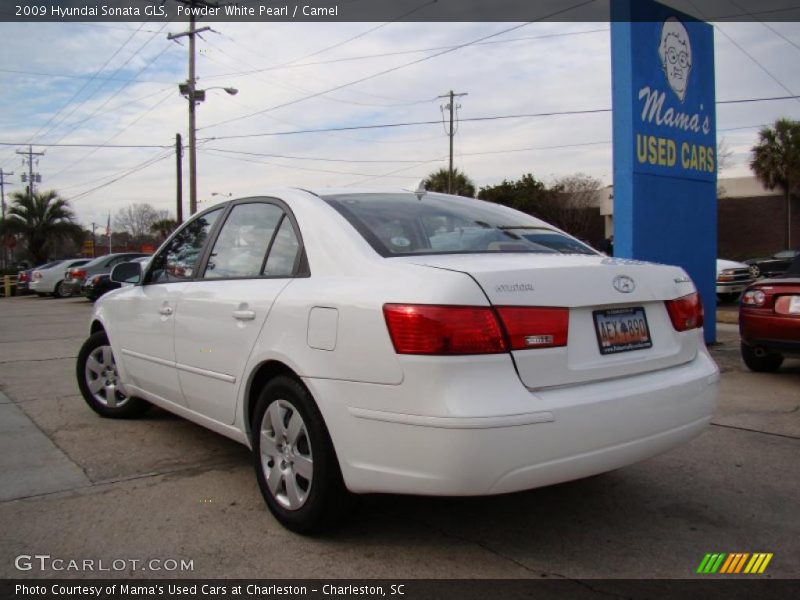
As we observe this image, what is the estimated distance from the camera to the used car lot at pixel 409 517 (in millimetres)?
2842

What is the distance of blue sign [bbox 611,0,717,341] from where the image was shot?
26.4 ft

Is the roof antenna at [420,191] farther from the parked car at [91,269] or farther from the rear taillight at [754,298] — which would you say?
the parked car at [91,269]

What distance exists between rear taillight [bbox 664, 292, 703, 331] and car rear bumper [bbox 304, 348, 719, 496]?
39 cm

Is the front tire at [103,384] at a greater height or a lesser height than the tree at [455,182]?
lesser

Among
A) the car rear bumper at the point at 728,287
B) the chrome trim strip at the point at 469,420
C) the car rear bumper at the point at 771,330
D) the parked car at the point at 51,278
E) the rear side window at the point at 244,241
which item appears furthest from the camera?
the parked car at the point at 51,278

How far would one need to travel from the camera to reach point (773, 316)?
6.33m

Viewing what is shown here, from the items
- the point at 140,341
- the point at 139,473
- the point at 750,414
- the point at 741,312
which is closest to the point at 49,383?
the point at 140,341

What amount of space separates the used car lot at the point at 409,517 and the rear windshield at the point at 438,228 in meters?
1.29

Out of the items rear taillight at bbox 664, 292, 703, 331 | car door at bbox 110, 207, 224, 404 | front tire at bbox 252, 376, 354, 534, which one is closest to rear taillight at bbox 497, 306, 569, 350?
rear taillight at bbox 664, 292, 703, 331

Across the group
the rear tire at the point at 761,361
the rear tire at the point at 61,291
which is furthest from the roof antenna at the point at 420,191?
the rear tire at the point at 61,291


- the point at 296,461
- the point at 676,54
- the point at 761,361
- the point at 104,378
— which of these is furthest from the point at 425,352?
the point at 676,54

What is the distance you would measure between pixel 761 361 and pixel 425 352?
5.84 m

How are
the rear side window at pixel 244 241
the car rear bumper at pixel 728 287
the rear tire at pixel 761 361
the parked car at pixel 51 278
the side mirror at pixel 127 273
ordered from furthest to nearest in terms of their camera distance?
the parked car at pixel 51 278
the car rear bumper at pixel 728 287
the rear tire at pixel 761 361
the side mirror at pixel 127 273
the rear side window at pixel 244 241

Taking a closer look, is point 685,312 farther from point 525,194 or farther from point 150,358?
point 525,194
